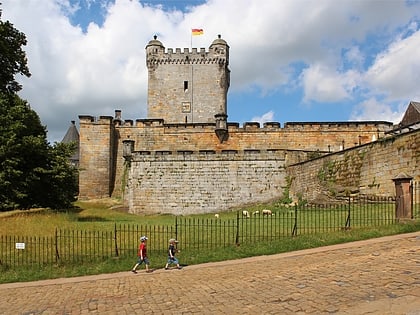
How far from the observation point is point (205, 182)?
27.1 metres

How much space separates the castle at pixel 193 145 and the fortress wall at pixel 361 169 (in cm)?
191

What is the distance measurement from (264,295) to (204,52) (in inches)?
1404

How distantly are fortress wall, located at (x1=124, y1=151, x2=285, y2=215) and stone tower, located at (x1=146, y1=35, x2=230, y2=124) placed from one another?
1359 cm

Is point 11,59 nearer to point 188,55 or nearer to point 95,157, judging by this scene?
point 95,157

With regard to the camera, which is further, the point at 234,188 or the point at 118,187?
the point at 118,187

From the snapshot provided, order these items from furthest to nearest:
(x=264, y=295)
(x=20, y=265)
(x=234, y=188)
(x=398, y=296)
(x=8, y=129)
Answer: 1. (x=234, y=188)
2. (x=8, y=129)
3. (x=20, y=265)
4. (x=264, y=295)
5. (x=398, y=296)

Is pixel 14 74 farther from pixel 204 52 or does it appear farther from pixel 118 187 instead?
pixel 204 52

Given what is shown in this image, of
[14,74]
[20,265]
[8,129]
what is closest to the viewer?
[20,265]

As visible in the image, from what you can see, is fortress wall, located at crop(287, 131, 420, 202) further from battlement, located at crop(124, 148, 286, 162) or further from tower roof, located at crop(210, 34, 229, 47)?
tower roof, located at crop(210, 34, 229, 47)

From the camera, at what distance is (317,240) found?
478 inches

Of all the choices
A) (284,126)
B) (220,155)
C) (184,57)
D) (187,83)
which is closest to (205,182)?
(220,155)

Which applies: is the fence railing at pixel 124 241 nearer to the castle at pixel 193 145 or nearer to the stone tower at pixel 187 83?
the castle at pixel 193 145

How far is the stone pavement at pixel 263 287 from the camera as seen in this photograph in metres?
6.77

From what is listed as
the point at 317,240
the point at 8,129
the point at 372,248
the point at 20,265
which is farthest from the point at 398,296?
the point at 8,129
